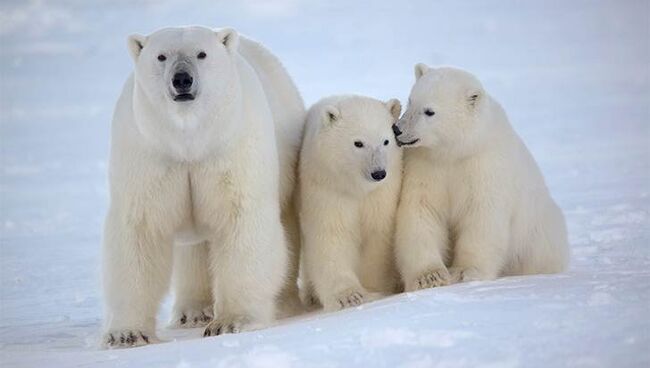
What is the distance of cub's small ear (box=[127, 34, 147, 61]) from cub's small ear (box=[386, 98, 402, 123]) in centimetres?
179

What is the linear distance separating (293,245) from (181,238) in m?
1.06

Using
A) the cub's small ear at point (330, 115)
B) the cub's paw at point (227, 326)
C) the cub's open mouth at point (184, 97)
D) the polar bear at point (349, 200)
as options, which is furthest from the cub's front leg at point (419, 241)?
the cub's open mouth at point (184, 97)

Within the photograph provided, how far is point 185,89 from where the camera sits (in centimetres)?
539

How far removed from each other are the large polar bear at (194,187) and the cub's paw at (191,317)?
1036 millimetres

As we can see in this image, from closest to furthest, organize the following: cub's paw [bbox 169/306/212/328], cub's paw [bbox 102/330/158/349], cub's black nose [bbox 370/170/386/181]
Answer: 1. cub's paw [bbox 102/330/158/349]
2. cub's black nose [bbox 370/170/386/181]
3. cub's paw [bbox 169/306/212/328]

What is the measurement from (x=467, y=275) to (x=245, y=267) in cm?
144

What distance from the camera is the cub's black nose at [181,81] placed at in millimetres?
5363

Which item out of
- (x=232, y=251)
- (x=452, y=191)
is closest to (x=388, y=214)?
(x=452, y=191)

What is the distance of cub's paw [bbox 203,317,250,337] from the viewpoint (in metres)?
5.77

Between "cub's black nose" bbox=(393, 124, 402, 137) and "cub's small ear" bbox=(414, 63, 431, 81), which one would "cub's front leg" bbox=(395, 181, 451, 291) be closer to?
"cub's black nose" bbox=(393, 124, 402, 137)

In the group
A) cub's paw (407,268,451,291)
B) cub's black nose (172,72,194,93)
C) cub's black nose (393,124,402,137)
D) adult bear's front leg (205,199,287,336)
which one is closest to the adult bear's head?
cub's black nose (172,72,194,93)

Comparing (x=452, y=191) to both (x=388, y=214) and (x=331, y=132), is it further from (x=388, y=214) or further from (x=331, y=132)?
(x=331, y=132)

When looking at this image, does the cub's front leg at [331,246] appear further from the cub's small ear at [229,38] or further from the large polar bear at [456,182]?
the cub's small ear at [229,38]

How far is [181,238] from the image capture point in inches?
247
